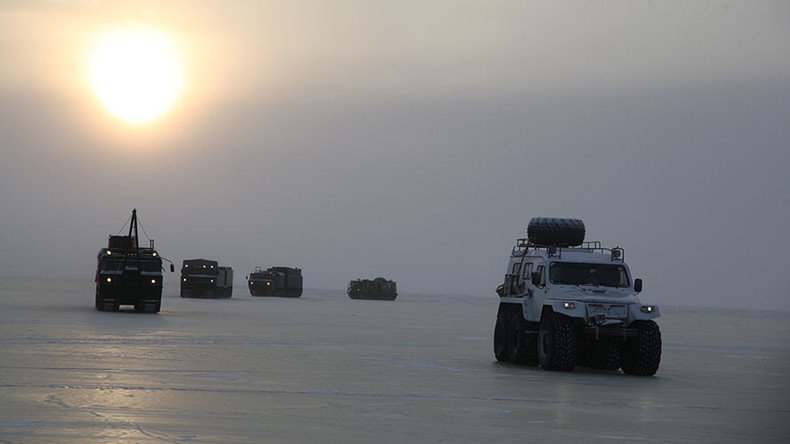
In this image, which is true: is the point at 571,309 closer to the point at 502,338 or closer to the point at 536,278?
the point at 536,278

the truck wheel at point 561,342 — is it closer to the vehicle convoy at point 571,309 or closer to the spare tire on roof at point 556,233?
the vehicle convoy at point 571,309

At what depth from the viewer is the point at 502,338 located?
2861 cm

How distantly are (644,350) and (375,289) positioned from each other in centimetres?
13541

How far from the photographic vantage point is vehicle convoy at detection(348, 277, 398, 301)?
160m

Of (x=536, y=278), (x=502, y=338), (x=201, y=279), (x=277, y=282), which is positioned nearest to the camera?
(x=536, y=278)

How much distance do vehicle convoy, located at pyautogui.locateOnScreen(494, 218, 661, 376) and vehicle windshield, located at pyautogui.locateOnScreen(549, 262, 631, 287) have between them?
2cm

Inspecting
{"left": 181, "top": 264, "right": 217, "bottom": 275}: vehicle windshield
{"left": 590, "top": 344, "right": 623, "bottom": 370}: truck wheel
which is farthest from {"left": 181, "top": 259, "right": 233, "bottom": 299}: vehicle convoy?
{"left": 590, "top": 344, "right": 623, "bottom": 370}: truck wheel

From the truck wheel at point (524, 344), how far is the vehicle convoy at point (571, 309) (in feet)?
0.07

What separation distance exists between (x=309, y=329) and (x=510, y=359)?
1869 centimetres

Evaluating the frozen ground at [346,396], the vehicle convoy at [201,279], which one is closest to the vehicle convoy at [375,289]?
the vehicle convoy at [201,279]

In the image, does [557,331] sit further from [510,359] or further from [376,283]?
[376,283]

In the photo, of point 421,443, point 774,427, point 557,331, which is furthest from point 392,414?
point 557,331

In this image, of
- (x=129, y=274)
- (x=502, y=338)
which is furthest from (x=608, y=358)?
(x=129, y=274)

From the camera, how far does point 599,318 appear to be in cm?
2483
